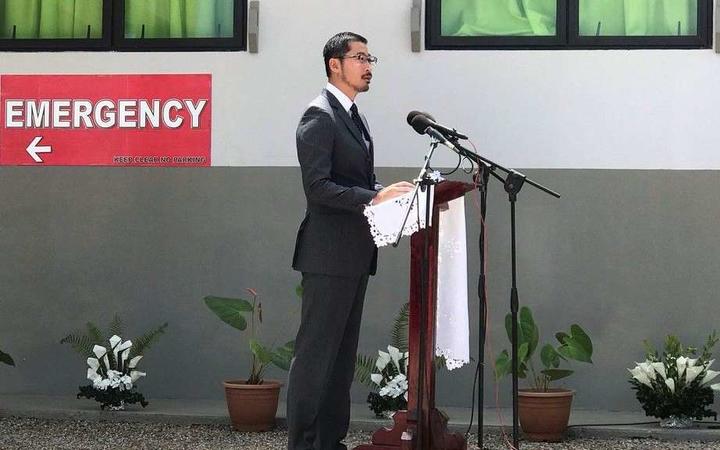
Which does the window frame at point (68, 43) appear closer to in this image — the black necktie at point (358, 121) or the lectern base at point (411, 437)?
the black necktie at point (358, 121)

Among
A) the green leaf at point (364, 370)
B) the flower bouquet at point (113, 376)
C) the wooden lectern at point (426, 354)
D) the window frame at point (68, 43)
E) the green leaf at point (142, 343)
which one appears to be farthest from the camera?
the window frame at point (68, 43)

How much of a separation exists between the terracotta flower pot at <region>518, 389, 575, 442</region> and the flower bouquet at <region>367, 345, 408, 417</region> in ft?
2.12

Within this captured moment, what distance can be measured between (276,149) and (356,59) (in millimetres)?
2484

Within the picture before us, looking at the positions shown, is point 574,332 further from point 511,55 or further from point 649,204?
point 511,55

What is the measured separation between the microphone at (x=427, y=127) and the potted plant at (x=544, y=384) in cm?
183

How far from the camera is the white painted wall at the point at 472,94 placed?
7.00m

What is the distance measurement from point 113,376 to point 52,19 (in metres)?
2.28

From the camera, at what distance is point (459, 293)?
15.8 ft

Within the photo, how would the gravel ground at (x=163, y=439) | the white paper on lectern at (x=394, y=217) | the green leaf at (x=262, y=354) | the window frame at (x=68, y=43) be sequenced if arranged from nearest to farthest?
the white paper on lectern at (x=394, y=217), the gravel ground at (x=163, y=439), the green leaf at (x=262, y=354), the window frame at (x=68, y=43)

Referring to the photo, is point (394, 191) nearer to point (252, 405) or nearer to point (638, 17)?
point (252, 405)

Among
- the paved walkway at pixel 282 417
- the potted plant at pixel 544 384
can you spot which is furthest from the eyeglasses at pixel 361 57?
the paved walkway at pixel 282 417

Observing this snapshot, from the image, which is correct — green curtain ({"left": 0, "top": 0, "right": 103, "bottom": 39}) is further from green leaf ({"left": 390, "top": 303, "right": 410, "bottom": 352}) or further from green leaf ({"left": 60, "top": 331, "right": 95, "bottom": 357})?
green leaf ({"left": 390, "top": 303, "right": 410, "bottom": 352})

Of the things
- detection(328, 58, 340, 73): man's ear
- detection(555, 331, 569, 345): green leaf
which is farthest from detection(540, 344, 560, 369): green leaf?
detection(328, 58, 340, 73): man's ear

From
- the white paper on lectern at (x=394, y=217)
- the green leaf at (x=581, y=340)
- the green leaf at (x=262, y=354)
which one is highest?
the white paper on lectern at (x=394, y=217)
